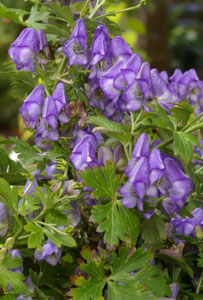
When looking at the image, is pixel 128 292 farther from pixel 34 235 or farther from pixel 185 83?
pixel 185 83

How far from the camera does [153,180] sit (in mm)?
552

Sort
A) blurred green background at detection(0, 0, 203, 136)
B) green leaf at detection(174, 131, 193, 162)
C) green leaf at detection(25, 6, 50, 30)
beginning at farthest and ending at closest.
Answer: blurred green background at detection(0, 0, 203, 136) < green leaf at detection(25, 6, 50, 30) < green leaf at detection(174, 131, 193, 162)

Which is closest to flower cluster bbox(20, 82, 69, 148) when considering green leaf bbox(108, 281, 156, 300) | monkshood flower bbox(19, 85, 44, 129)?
monkshood flower bbox(19, 85, 44, 129)

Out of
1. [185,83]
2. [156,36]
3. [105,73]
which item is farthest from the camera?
[156,36]

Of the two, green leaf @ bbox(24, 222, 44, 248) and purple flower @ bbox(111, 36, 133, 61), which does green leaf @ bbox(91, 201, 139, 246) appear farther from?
purple flower @ bbox(111, 36, 133, 61)

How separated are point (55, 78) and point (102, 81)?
0.32 feet

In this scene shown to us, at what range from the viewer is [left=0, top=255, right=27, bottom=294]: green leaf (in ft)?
1.83

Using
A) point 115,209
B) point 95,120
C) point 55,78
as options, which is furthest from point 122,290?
point 55,78

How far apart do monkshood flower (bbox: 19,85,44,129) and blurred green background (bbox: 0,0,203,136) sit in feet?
0.23

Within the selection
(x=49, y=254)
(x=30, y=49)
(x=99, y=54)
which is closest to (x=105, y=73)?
(x=99, y=54)

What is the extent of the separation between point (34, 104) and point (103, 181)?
184mm

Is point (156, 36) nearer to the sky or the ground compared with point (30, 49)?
nearer to the ground

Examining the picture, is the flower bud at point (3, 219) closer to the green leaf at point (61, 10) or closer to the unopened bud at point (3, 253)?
the unopened bud at point (3, 253)

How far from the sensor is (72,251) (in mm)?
664
